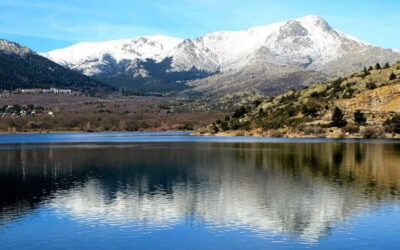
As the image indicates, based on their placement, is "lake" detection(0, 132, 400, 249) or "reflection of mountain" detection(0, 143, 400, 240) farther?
"reflection of mountain" detection(0, 143, 400, 240)

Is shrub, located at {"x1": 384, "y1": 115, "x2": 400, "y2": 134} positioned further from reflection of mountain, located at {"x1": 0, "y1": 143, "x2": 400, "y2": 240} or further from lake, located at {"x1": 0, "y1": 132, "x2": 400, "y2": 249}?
lake, located at {"x1": 0, "y1": 132, "x2": 400, "y2": 249}

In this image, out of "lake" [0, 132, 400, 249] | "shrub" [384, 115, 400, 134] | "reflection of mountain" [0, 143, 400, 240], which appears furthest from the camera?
"shrub" [384, 115, 400, 134]

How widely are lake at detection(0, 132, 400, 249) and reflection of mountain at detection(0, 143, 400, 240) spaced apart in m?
0.13

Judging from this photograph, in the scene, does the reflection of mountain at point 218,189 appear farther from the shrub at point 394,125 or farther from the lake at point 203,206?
the shrub at point 394,125

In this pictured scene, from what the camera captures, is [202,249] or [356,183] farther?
[356,183]

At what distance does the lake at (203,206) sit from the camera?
Answer: 42.3 metres

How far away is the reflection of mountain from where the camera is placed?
50625mm

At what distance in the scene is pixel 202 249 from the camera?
39156mm

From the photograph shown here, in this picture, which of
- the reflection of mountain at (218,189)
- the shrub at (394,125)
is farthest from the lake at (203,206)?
the shrub at (394,125)

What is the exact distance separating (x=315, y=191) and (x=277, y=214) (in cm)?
1595

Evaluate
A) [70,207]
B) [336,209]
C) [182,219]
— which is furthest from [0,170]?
[336,209]

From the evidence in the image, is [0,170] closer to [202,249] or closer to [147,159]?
[147,159]

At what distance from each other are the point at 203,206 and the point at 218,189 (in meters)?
12.2

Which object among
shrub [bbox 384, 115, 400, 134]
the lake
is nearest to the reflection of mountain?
the lake
